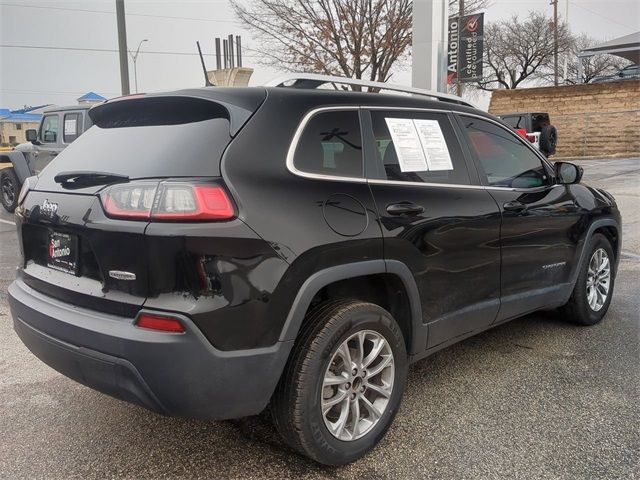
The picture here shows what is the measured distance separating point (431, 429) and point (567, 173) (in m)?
2.29

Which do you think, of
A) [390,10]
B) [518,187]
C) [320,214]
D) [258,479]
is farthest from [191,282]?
[390,10]

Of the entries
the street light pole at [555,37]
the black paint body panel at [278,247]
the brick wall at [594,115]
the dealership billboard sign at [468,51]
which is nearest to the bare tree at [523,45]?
the street light pole at [555,37]

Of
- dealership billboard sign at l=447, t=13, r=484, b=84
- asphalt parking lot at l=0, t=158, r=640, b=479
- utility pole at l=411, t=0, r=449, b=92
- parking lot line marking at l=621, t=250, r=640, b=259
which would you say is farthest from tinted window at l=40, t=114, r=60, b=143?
parking lot line marking at l=621, t=250, r=640, b=259

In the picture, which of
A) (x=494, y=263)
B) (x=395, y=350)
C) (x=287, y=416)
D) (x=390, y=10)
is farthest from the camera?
(x=390, y=10)

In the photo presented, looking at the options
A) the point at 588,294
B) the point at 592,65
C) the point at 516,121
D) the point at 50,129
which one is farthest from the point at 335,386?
the point at 592,65

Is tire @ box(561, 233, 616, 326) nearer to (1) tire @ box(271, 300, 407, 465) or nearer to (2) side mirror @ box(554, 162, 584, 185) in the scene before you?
(2) side mirror @ box(554, 162, 584, 185)

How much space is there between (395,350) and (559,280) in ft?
6.27

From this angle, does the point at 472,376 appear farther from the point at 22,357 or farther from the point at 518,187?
the point at 22,357

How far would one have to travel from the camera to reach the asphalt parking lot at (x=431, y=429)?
263 cm

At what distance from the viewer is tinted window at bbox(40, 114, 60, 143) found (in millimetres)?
10750

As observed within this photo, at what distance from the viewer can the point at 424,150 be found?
3180 millimetres

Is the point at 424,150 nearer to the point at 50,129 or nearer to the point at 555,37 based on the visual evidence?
the point at 50,129

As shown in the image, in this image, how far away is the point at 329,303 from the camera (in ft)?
8.67

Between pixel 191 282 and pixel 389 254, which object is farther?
pixel 389 254
